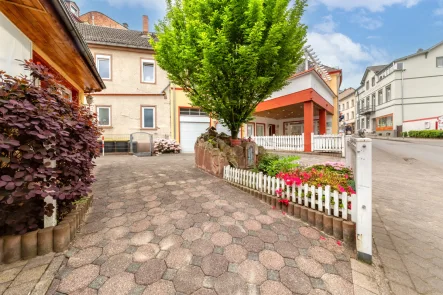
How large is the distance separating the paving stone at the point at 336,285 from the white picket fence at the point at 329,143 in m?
8.92

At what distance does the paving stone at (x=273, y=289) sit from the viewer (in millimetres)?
1679

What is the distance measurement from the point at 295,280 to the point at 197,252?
1036 millimetres

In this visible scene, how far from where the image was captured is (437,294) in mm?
1733

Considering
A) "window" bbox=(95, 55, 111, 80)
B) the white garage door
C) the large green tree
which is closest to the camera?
the large green tree

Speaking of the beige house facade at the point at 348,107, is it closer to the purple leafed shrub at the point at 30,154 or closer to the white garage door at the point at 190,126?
the white garage door at the point at 190,126

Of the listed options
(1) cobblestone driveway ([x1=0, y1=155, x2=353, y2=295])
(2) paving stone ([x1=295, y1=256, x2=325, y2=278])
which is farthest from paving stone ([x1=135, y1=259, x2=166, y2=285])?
(2) paving stone ([x1=295, y1=256, x2=325, y2=278])

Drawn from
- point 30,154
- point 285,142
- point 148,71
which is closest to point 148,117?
point 148,71

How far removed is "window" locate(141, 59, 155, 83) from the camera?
1241 centimetres

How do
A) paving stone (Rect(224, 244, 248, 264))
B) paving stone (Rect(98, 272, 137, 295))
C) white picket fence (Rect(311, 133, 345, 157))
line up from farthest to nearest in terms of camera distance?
white picket fence (Rect(311, 133, 345, 157)), paving stone (Rect(224, 244, 248, 264)), paving stone (Rect(98, 272, 137, 295))

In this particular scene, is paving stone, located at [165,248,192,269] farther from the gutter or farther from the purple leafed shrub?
the gutter

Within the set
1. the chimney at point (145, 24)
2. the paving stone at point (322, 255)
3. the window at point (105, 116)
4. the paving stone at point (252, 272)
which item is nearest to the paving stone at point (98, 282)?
the paving stone at point (252, 272)

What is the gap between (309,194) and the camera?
2986 millimetres

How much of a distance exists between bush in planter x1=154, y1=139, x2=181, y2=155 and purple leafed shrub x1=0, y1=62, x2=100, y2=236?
9.24 metres

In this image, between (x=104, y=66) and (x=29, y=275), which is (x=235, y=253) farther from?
(x=104, y=66)
